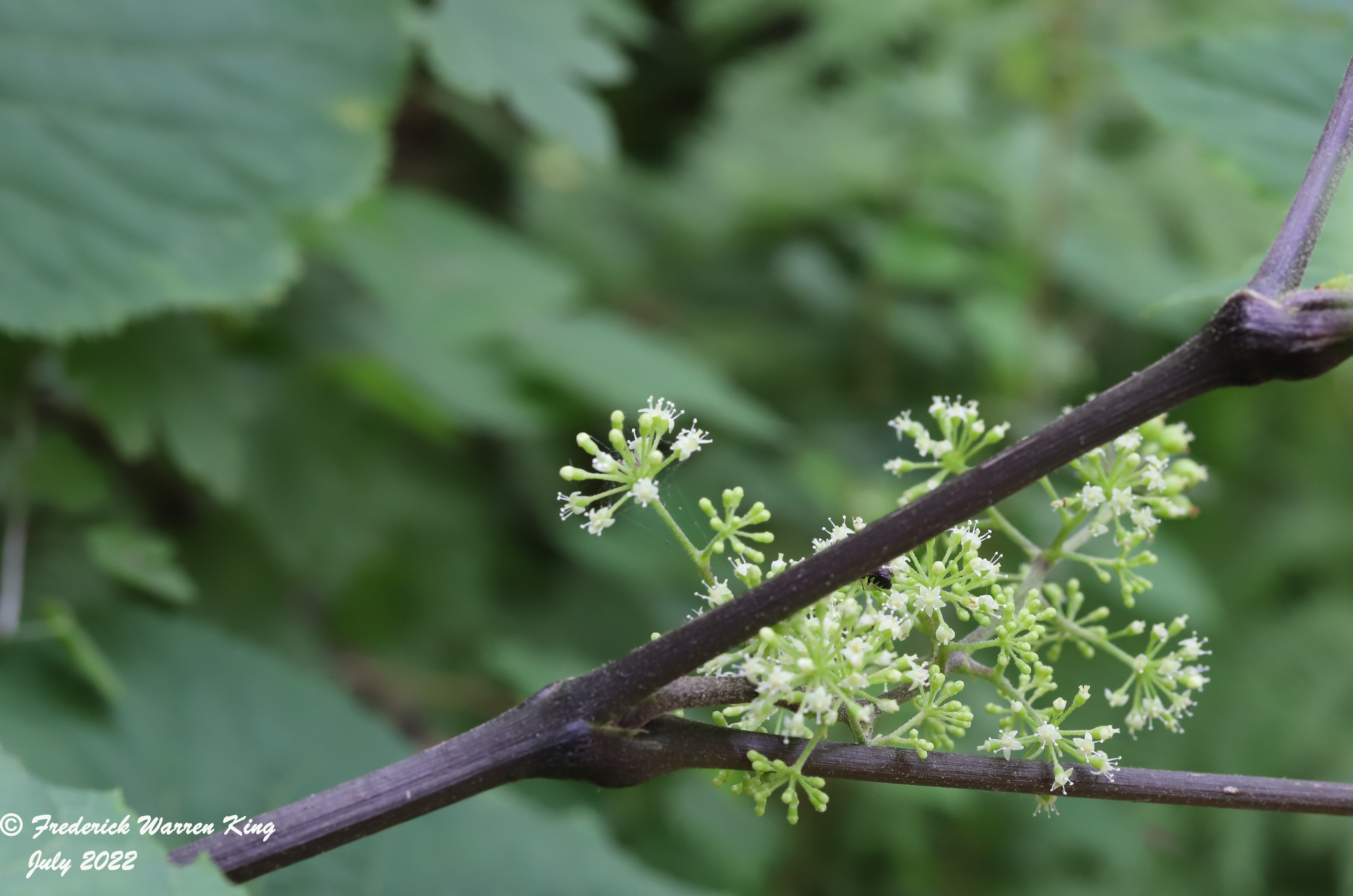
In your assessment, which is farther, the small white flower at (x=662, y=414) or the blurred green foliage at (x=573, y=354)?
the blurred green foliage at (x=573, y=354)

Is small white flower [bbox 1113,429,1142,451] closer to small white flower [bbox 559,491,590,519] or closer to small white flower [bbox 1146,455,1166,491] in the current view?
small white flower [bbox 1146,455,1166,491]

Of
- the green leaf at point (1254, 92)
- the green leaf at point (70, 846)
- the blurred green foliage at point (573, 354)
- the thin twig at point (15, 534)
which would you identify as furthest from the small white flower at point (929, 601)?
the thin twig at point (15, 534)

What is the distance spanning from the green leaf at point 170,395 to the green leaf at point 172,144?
226 millimetres

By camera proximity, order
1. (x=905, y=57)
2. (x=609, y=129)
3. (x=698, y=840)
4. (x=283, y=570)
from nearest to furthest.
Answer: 1. (x=609, y=129)
2. (x=283, y=570)
3. (x=698, y=840)
4. (x=905, y=57)

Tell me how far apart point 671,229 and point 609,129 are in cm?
261

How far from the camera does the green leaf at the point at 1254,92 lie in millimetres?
1806

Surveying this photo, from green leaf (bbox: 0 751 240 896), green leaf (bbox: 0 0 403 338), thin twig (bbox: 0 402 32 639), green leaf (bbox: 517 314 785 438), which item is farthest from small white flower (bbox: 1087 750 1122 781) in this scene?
green leaf (bbox: 517 314 785 438)

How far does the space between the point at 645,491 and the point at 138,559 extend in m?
1.43

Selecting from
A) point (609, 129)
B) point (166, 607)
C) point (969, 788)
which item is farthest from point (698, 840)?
point (969, 788)

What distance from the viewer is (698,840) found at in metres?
3.16

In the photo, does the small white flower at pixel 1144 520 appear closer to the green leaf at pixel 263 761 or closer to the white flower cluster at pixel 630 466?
the white flower cluster at pixel 630 466

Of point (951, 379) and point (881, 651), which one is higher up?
point (951, 379)

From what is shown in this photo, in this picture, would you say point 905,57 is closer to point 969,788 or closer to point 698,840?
point 698,840

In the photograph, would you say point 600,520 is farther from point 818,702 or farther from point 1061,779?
point 1061,779
